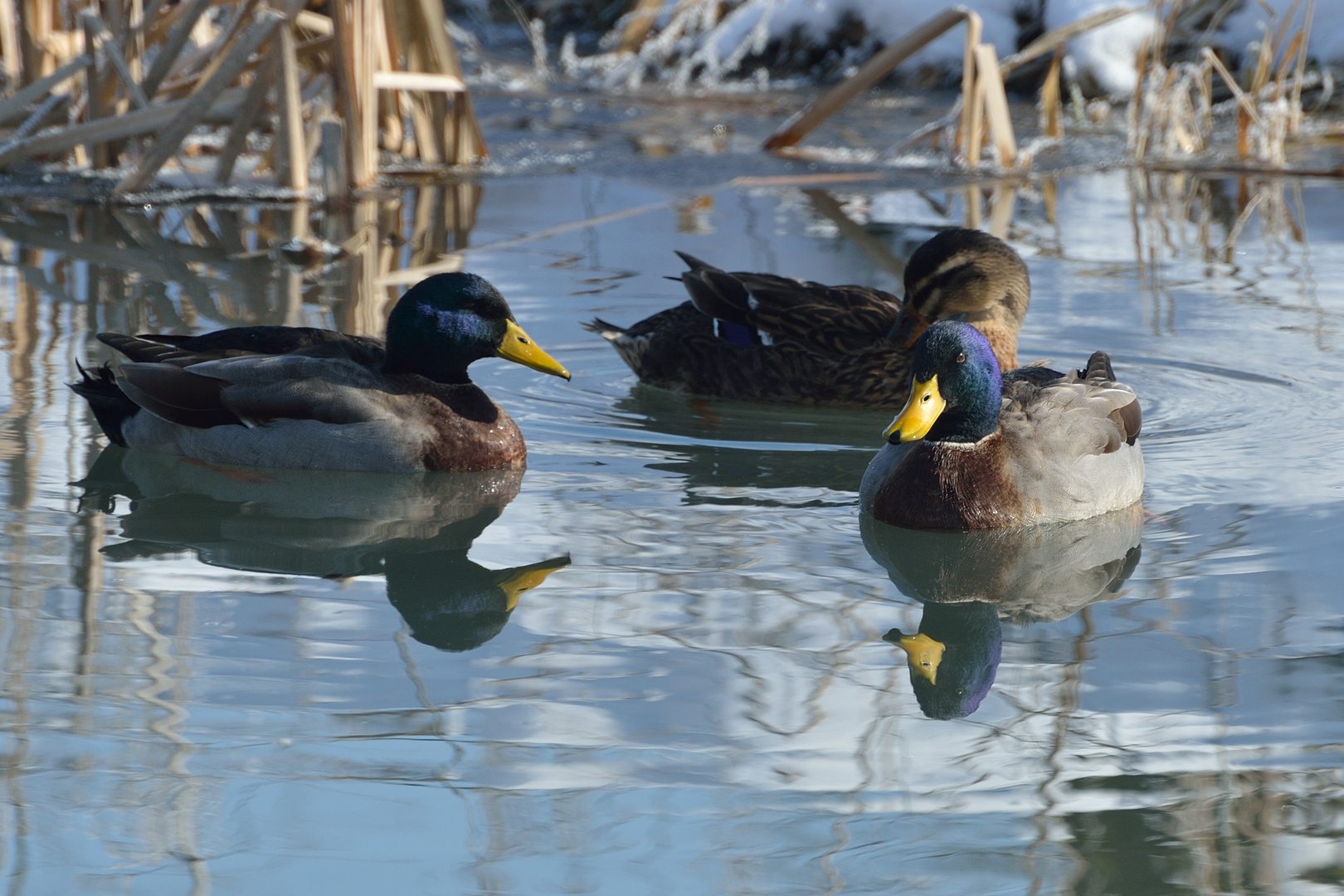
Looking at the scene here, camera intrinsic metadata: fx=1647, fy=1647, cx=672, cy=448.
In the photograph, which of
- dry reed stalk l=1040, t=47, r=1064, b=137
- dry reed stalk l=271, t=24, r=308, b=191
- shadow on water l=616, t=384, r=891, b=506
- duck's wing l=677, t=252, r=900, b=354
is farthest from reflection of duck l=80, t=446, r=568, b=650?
dry reed stalk l=1040, t=47, r=1064, b=137

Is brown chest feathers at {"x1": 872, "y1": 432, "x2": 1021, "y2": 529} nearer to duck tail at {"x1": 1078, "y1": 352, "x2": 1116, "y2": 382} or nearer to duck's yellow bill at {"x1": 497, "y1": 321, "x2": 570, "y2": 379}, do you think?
duck tail at {"x1": 1078, "y1": 352, "x2": 1116, "y2": 382}

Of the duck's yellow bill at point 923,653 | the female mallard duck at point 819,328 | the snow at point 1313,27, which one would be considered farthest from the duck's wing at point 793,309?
the snow at point 1313,27

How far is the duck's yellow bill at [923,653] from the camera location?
387cm

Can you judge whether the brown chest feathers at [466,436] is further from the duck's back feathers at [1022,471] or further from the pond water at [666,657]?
the duck's back feathers at [1022,471]

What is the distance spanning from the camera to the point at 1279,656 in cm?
391

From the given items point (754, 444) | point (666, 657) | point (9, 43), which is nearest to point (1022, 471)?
point (754, 444)

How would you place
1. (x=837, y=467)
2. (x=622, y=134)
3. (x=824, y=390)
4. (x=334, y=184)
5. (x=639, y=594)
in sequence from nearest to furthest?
(x=639, y=594), (x=837, y=467), (x=824, y=390), (x=334, y=184), (x=622, y=134)

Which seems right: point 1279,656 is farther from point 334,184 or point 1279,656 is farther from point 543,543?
point 334,184

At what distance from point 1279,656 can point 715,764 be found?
1470 millimetres

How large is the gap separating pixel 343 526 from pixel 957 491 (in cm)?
186

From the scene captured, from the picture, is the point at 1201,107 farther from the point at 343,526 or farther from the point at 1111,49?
the point at 343,526

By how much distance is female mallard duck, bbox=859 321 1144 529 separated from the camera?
15.7ft

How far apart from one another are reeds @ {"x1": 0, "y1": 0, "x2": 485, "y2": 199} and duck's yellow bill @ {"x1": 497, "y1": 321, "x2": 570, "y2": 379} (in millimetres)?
4214

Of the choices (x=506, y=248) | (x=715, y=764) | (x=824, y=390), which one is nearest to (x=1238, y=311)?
(x=824, y=390)
